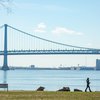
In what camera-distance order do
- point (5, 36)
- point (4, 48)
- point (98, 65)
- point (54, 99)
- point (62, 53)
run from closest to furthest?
point (54, 99) < point (62, 53) < point (4, 48) < point (5, 36) < point (98, 65)

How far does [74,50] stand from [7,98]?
6413 cm

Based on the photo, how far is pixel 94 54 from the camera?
80.8 m

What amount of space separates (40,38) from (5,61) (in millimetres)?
8963

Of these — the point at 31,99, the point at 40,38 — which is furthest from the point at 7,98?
the point at 40,38

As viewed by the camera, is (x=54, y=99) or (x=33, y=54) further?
(x=33, y=54)

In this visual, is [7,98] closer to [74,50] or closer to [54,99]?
[54,99]

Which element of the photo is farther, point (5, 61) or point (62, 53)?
point (5, 61)

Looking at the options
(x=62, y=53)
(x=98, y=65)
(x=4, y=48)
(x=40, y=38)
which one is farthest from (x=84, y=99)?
(x=98, y=65)

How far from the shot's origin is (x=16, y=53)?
80.5 meters

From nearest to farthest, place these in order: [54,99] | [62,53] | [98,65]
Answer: [54,99]
[62,53]
[98,65]

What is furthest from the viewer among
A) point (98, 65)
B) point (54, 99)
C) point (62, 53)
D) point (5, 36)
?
point (98, 65)

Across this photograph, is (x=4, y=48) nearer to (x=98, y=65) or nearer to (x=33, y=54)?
(x=33, y=54)

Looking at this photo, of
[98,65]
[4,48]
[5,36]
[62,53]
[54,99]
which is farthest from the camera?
[98,65]

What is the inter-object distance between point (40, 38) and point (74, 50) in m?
13.0
